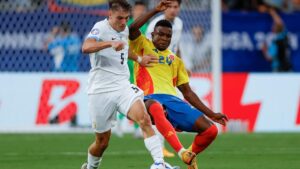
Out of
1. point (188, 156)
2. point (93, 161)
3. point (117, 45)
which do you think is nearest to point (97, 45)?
point (117, 45)

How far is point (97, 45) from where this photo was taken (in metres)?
10.8

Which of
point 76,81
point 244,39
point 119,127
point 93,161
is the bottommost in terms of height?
point 119,127

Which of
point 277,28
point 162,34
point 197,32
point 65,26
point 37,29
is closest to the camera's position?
point 162,34

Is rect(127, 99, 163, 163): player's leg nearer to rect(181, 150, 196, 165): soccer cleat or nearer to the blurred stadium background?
rect(181, 150, 196, 165): soccer cleat

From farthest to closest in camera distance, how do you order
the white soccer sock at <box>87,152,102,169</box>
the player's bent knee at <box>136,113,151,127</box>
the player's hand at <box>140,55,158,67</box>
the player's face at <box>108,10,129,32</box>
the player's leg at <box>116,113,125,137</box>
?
the player's leg at <box>116,113,125,137</box> < the player's hand at <box>140,55,158,67</box> < the white soccer sock at <box>87,152,102,169</box> < the player's face at <box>108,10,129,32</box> < the player's bent knee at <box>136,113,151,127</box>

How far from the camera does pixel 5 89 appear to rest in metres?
20.4

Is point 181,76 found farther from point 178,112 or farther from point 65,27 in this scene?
point 65,27

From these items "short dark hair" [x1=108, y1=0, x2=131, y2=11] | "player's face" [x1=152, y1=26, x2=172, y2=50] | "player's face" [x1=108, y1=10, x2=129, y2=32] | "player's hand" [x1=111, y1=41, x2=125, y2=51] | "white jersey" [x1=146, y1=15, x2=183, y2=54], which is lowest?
"white jersey" [x1=146, y1=15, x2=183, y2=54]

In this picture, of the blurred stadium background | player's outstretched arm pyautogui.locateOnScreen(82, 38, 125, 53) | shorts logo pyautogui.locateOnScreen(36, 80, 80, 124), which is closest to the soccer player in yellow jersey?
player's outstretched arm pyautogui.locateOnScreen(82, 38, 125, 53)

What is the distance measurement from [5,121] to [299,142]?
6474 millimetres

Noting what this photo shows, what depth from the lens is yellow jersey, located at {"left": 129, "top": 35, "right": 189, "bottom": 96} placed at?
40.8ft

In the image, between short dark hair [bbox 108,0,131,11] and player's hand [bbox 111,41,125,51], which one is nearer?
player's hand [bbox 111,41,125,51]

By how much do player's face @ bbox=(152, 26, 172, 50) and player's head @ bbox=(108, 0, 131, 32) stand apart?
3.75 ft

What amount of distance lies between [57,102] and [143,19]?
29.1ft
